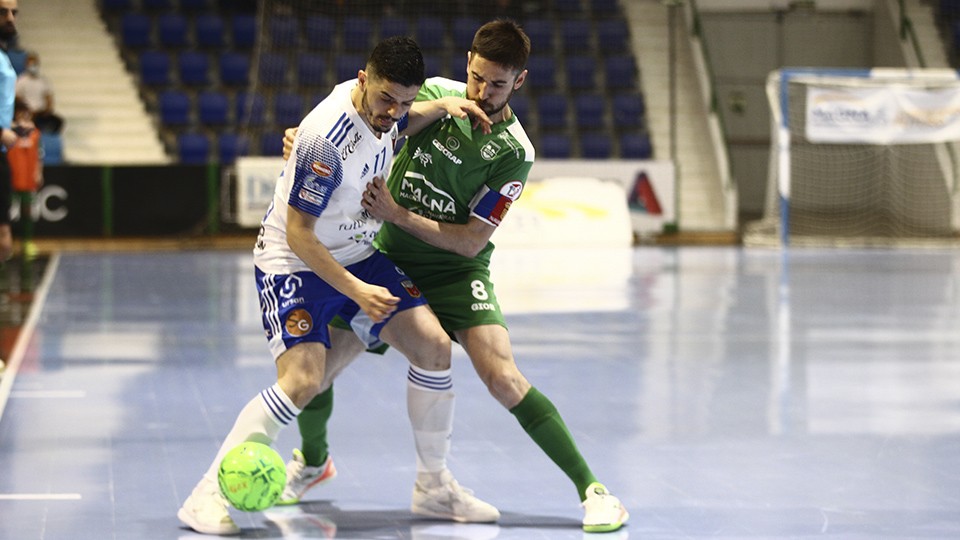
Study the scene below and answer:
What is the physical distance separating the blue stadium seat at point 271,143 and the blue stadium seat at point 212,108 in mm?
781

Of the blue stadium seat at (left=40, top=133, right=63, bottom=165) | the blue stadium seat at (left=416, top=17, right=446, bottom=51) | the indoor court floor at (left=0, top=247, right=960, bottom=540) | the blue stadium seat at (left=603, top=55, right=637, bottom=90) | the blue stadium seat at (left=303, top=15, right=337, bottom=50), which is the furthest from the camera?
the blue stadium seat at (left=603, top=55, right=637, bottom=90)

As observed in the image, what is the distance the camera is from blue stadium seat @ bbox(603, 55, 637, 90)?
75.2ft

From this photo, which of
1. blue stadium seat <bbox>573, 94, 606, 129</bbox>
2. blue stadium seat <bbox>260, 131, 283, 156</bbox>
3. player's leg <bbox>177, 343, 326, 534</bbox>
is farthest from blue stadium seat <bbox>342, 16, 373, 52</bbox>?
player's leg <bbox>177, 343, 326, 534</bbox>

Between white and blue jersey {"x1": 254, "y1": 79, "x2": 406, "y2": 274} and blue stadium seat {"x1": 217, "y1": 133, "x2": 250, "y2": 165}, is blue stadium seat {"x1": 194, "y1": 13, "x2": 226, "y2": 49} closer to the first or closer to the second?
blue stadium seat {"x1": 217, "y1": 133, "x2": 250, "y2": 165}

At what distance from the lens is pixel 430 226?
178 inches

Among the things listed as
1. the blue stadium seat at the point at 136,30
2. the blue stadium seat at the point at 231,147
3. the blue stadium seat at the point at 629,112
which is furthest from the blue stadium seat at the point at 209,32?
the blue stadium seat at the point at 629,112

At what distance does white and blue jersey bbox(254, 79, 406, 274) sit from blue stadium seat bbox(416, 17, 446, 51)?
17.9 metres

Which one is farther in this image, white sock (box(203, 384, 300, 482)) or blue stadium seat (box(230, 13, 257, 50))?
blue stadium seat (box(230, 13, 257, 50))

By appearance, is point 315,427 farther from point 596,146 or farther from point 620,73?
point 620,73

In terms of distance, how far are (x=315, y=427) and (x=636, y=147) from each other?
1751cm

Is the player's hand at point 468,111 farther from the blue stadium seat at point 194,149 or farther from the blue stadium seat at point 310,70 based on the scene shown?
the blue stadium seat at point 310,70

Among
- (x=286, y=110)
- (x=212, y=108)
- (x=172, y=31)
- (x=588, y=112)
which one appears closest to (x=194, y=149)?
(x=212, y=108)

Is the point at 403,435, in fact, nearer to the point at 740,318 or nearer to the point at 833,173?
the point at 740,318

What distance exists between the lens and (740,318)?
1031cm
